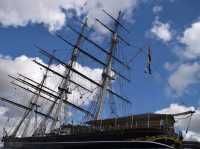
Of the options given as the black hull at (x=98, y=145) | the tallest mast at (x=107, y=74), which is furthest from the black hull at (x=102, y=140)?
the tallest mast at (x=107, y=74)

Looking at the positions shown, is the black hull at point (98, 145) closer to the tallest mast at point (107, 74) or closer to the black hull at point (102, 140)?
the black hull at point (102, 140)

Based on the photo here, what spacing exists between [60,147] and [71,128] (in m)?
3.19

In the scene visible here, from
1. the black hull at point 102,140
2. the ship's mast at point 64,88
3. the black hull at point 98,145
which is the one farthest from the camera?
the ship's mast at point 64,88

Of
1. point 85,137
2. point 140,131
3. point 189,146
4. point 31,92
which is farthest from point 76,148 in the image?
point 31,92

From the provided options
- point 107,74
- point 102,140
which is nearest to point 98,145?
point 102,140

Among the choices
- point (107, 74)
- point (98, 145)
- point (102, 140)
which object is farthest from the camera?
point (107, 74)

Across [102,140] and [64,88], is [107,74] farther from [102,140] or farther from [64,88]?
[102,140]

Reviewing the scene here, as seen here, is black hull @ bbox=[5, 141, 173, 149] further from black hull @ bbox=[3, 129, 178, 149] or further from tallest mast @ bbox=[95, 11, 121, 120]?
tallest mast @ bbox=[95, 11, 121, 120]

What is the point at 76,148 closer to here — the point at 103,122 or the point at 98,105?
the point at 103,122

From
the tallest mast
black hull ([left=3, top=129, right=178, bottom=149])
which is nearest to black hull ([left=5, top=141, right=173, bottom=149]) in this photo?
Answer: black hull ([left=3, top=129, right=178, bottom=149])

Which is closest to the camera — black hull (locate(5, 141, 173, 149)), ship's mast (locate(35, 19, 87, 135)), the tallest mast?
black hull (locate(5, 141, 173, 149))

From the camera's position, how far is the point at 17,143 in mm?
51906

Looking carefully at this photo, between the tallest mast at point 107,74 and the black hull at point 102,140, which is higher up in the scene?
the tallest mast at point 107,74

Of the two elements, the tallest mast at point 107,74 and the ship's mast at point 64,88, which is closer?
the tallest mast at point 107,74
